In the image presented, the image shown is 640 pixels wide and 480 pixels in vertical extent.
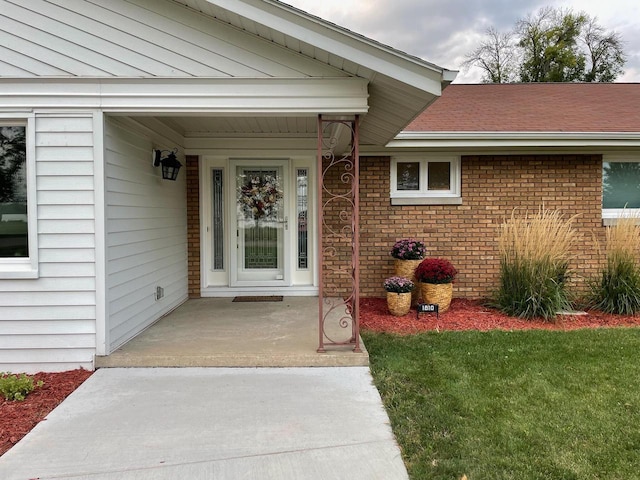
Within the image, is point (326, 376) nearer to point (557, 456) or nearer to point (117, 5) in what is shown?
point (557, 456)

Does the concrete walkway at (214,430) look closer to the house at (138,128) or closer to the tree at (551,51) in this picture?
the house at (138,128)

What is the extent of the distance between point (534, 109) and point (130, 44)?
6823 mm

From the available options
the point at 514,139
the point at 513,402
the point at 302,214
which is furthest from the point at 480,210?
the point at 513,402

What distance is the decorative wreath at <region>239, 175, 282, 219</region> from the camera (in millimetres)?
7293

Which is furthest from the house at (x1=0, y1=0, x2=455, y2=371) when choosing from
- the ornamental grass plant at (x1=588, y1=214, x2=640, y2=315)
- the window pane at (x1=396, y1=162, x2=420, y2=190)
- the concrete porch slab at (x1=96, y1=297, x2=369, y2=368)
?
the ornamental grass plant at (x1=588, y1=214, x2=640, y2=315)

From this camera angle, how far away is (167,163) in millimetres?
5738

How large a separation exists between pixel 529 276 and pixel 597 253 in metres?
2.15

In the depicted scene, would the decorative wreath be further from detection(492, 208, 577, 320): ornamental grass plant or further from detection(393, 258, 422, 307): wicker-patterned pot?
detection(492, 208, 577, 320): ornamental grass plant

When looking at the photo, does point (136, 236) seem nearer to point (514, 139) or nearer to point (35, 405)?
point (35, 405)

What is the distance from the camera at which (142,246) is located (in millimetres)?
5145

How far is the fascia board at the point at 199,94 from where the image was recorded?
416 cm

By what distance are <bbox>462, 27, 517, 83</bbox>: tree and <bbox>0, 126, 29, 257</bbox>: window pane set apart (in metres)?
26.9

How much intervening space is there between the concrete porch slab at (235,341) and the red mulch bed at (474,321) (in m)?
0.79

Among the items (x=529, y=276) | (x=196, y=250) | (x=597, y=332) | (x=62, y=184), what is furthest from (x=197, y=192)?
(x=597, y=332)
